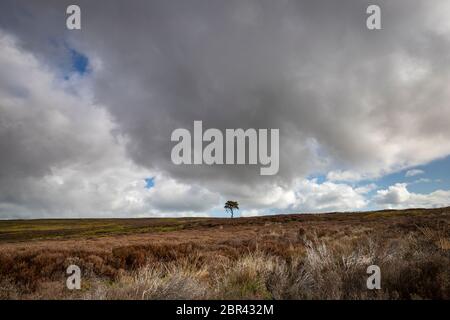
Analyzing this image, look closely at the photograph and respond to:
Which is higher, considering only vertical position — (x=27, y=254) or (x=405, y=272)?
(x=405, y=272)
